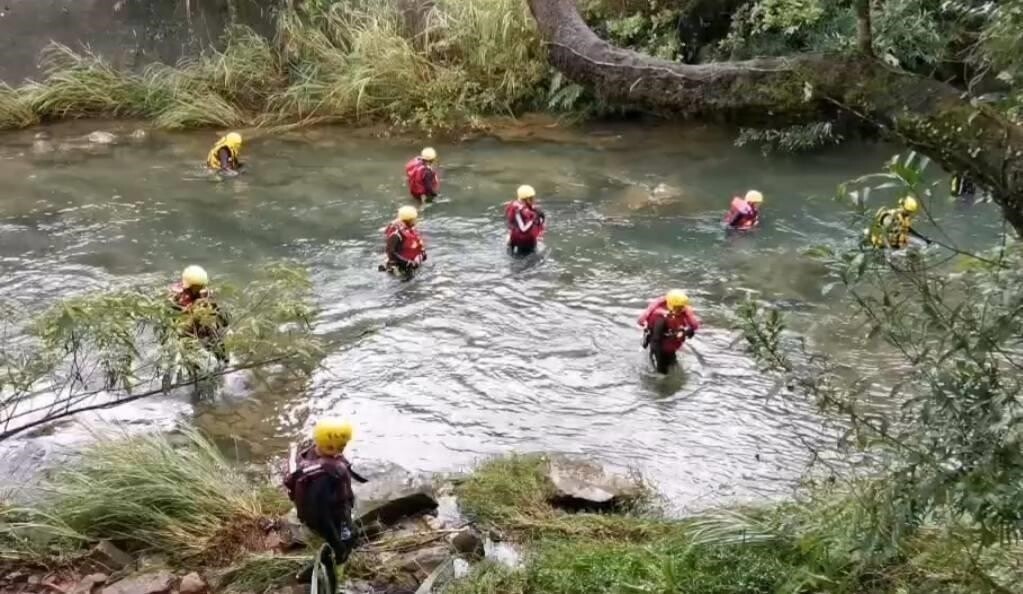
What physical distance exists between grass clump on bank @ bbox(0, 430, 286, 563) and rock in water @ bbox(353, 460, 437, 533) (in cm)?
51

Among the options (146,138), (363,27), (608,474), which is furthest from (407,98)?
(608,474)

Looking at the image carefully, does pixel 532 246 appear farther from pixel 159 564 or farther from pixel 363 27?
pixel 363 27

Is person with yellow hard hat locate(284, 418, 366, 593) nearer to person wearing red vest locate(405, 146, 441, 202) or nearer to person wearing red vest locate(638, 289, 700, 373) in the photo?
person wearing red vest locate(638, 289, 700, 373)

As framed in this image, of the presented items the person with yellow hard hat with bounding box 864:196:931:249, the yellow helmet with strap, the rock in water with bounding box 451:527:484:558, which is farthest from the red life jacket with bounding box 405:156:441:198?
the person with yellow hard hat with bounding box 864:196:931:249

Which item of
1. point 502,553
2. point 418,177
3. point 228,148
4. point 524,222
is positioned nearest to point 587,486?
point 502,553

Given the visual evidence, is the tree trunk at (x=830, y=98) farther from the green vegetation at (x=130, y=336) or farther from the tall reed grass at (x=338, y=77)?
the tall reed grass at (x=338, y=77)

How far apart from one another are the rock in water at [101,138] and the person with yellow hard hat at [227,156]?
8.75 ft

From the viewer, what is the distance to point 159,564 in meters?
5.27

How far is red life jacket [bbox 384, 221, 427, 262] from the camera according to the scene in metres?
9.94

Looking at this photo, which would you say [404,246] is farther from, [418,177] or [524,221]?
[418,177]

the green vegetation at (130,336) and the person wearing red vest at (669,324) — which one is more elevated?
the green vegetation at (130,336)

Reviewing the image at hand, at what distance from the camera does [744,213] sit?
11.2 m

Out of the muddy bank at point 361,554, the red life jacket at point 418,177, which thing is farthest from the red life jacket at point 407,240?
the muddy bank at point 361,554

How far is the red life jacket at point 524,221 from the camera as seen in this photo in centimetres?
1044
